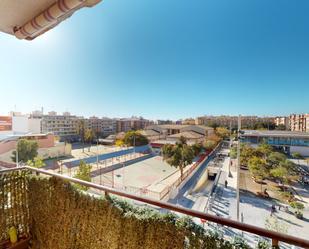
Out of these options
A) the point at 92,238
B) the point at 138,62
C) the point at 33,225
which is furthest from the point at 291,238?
the point at 138,62

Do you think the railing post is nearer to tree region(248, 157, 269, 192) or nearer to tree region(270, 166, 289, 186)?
tree region(270, 166, 289, 186)

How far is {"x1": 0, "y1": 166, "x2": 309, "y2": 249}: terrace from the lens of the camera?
1049 millimetres

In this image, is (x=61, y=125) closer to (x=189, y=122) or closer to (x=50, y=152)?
(x=50, y=152)

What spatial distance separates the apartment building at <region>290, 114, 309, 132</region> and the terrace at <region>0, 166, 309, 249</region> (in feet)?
103

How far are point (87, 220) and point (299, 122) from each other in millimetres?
35230

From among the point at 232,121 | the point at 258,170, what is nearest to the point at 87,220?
the point at 258,170

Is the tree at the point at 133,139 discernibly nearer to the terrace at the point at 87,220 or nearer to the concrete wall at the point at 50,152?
the concrete wall at the point at 50,152

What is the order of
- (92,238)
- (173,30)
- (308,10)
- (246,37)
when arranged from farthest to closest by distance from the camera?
(246,37) → (308,10) → (173,30) → (92,238)

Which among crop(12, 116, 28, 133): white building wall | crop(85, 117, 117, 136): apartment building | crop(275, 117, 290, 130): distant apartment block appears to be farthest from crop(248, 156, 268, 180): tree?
crop(85, 117, 117, 136): apartment building

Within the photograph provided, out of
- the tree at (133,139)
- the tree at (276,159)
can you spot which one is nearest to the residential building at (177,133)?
the tree at (133,139)

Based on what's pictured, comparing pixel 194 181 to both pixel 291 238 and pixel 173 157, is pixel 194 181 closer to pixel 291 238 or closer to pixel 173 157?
pixel 173 157

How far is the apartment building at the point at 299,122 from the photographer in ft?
83.1

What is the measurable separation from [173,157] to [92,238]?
11.5m

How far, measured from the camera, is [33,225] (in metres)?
2.01
